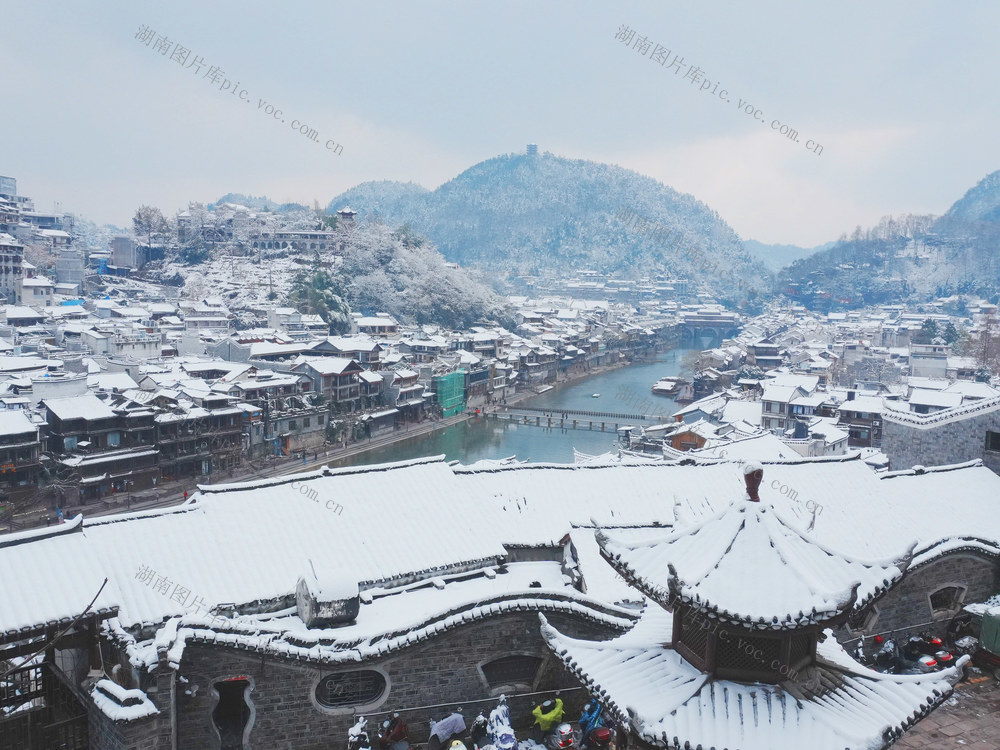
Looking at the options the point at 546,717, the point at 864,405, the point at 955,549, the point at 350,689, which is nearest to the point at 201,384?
the point at 350,689

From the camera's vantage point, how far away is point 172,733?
30.0 feet

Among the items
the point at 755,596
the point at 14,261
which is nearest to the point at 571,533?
the point at 755,596

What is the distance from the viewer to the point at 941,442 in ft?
68.4

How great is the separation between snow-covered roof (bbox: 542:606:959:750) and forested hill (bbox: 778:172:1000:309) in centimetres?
13310

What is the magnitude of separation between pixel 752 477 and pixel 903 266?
146 metres

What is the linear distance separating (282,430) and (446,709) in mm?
34982

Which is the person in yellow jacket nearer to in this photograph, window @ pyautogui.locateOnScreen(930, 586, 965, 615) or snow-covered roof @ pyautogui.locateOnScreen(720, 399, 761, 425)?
window @ pyautogui.locateOnScreen(930, 586, 965, 615)

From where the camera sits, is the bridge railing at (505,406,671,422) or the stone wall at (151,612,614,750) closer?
the stone wall at (151,612,614,750)

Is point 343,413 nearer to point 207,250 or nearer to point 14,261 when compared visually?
point 14,261

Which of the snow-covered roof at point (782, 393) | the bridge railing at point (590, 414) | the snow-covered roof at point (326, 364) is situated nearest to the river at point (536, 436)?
the bridge railing at point (590, 414)

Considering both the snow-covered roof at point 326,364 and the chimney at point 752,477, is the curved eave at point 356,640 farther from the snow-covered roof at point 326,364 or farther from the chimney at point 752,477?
the snow-covered roof at point 326,364

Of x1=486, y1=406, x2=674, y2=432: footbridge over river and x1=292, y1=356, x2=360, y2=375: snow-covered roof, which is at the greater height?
x1=292, y1=356, x2=360, y2=375: snow-covered roof

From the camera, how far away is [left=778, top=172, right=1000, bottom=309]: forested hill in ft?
415

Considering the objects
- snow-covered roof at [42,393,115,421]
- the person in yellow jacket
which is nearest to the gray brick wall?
the person in yellow jacket
